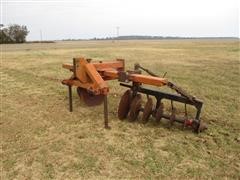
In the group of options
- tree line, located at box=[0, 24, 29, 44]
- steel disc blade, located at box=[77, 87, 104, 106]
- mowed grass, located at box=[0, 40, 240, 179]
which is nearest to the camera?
mowed grass, located at box=[0, 40, 240, 179]

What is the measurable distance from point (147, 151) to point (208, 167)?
0.75 metres

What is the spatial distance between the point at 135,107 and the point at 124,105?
211mm

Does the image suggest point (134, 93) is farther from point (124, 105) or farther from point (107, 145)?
point (107, 145)

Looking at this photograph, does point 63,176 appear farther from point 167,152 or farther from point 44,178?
point 167,152

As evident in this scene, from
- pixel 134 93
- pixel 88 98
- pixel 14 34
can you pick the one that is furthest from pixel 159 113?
pixel 14 34

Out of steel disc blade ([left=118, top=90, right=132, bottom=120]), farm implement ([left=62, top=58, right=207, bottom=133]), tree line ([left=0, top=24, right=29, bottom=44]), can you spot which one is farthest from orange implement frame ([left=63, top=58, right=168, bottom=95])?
tree line ([left=0, top=24, right=29, bottom=44])

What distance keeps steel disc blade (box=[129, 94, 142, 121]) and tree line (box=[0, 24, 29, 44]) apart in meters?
59.6

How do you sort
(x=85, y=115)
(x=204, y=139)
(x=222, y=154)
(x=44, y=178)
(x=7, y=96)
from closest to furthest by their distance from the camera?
(x=44, y=178) < (x=222, y=154) < (x=204, y=139) < (x=85, y=115) < (x=7, y=96)

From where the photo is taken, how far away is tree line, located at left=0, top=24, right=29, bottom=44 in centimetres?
5981

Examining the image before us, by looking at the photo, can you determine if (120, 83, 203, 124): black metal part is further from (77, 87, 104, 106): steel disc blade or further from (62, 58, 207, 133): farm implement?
(77, 87, 104, 106): steel disc blade

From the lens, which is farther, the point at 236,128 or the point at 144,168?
the point at 236,128

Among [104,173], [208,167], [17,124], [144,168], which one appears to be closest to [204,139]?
[208,167]

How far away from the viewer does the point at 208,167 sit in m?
3.39

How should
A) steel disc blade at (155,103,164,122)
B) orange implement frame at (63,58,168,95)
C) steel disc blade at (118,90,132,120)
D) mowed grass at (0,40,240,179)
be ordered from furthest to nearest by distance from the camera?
steel disc blade at (118,90,132,120) → steel disc blade at (155,103,164,122) → orange implement frame at (63,58,168,95) → mowed grass at (0,40,240,179)
